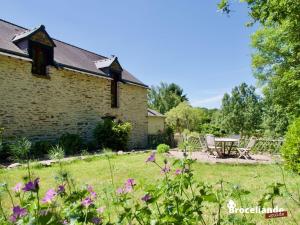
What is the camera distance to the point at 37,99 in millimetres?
14977

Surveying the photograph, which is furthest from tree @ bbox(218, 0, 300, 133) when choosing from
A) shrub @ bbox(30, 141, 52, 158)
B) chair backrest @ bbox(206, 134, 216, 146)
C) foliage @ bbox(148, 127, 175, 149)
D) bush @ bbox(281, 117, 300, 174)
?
shrub @ bbox(30, 141, 52, 158)

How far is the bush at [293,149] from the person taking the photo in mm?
7380

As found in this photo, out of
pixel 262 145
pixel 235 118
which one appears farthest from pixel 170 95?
pixel 262 145

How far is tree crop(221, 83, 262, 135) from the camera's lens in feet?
141

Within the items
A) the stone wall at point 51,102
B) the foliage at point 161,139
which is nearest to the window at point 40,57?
the stone wall at point 51,102

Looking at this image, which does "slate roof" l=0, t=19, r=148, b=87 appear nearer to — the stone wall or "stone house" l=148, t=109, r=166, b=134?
the stone wall

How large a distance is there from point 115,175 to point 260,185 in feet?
12.3

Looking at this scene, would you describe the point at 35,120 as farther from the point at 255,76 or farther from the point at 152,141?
the point at 255,76

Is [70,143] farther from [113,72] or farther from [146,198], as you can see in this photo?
[146,198]

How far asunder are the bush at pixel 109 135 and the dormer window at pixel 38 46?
4.57 meters

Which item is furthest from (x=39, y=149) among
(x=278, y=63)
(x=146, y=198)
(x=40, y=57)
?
(x=278, y=63)

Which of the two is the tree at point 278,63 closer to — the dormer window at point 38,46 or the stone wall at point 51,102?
the stone wall at point 51,102

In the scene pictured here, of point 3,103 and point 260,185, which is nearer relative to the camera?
point 260,185

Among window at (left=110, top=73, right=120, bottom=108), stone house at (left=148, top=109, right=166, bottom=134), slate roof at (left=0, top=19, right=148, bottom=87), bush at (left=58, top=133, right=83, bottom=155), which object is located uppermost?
slate roof at (left=0, top=19, right=148, bottom=87)
